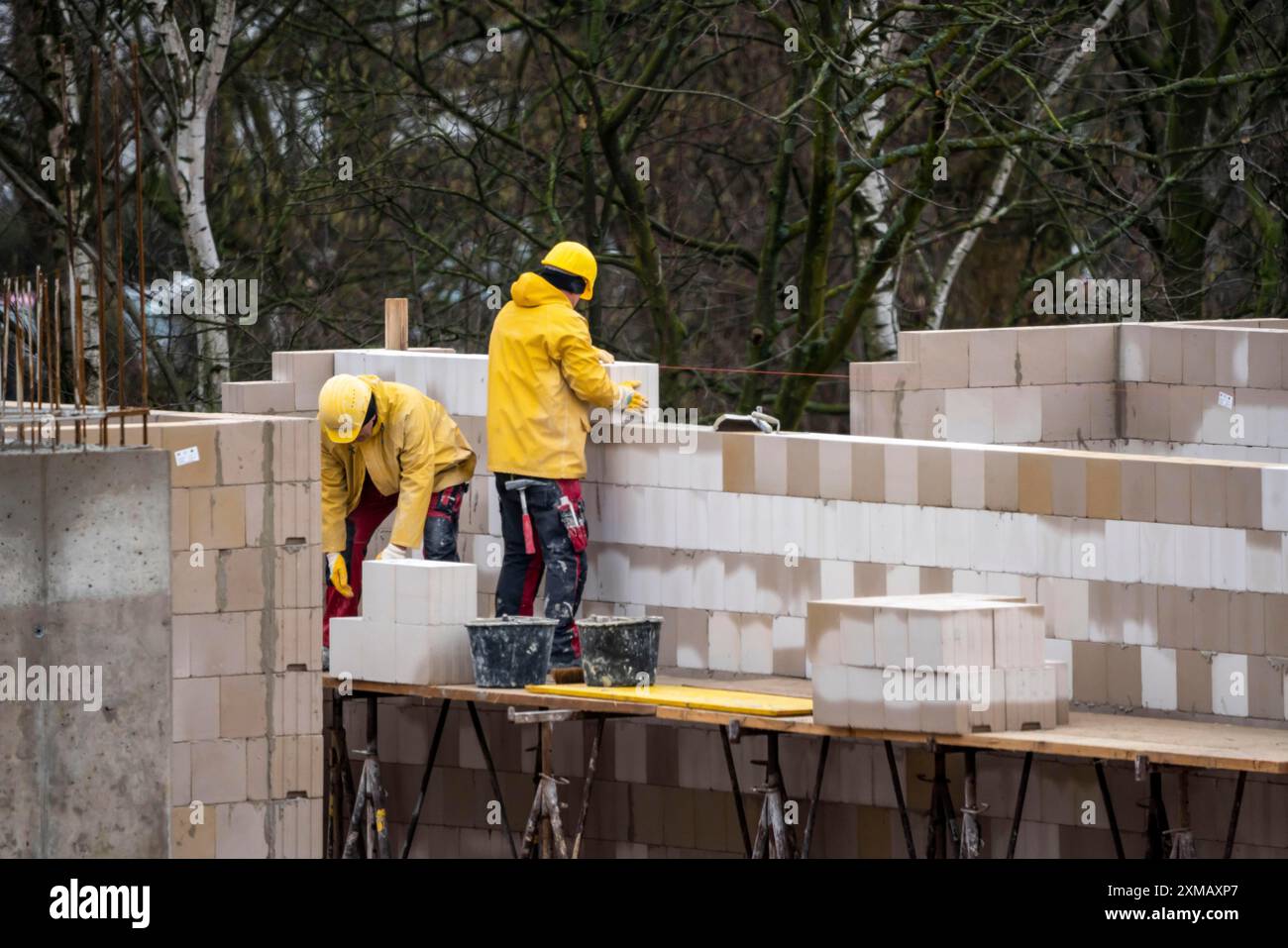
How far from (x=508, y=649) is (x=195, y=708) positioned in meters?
1.30

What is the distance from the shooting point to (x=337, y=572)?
11797 millimetres

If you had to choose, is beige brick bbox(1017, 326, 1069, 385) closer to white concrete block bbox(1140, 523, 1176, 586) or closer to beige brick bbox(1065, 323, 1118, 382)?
beige brick bbox(1065, 323, 1118, 382)

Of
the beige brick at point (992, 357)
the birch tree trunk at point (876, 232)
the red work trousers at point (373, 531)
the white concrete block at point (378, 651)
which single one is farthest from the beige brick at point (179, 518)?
the birch tree trunk at point (876, 232)

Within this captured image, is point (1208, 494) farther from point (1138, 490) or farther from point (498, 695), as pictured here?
point (498, 695)

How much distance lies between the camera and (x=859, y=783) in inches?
432

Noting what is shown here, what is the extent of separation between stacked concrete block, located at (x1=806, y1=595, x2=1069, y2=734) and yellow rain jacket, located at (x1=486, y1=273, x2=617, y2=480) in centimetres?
190

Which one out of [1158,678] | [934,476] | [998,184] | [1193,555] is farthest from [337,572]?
[998,184]

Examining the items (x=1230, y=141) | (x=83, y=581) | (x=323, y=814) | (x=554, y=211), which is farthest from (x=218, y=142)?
(x=83, y=581)

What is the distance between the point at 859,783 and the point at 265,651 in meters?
2.59

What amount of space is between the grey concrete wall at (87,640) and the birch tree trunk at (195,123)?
32.7 feet

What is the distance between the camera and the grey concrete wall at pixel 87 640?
800cm

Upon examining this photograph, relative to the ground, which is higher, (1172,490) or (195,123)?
(195,123)

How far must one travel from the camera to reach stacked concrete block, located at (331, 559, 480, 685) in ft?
35.6

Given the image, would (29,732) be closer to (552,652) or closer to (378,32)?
(552,652)
